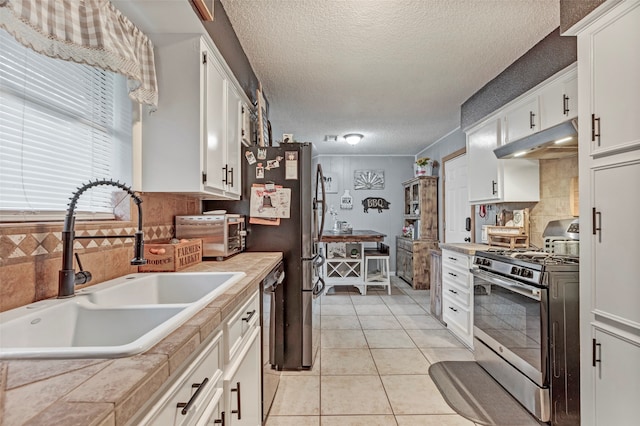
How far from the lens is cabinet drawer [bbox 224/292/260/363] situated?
3.79ft

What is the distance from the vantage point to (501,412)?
1.94m

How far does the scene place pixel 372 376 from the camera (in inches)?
93.9

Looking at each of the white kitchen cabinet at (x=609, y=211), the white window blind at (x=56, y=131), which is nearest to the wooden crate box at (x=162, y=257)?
the white window blind at (x=56, y=131)

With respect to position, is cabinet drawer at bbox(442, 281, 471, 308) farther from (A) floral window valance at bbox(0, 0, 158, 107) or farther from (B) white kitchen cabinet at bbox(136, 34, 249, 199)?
(A) floral window valance at bbox(0, 0, 158, 107)

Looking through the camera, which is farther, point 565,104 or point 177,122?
point 565,104

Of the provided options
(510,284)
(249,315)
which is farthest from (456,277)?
(249,315)

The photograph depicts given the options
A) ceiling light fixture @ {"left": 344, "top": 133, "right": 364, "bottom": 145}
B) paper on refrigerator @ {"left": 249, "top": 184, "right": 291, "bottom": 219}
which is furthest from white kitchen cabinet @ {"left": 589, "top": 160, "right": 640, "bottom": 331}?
ceiling light fixture @ {"left": 344, "top": 133, "right": 364, "bottom": 145}

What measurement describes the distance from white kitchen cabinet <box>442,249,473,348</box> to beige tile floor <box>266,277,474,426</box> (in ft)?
0.42

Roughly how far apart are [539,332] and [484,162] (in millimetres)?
1773

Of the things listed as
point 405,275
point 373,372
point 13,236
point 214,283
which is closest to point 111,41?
point 13,236

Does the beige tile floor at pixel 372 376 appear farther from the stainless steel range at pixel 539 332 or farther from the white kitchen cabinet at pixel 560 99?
the white kitchen cabinet at pixel 560 99

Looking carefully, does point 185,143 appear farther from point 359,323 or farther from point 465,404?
point 359,323

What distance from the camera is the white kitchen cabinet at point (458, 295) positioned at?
2821 millimetres

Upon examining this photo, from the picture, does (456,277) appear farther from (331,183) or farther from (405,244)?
(331,183)
